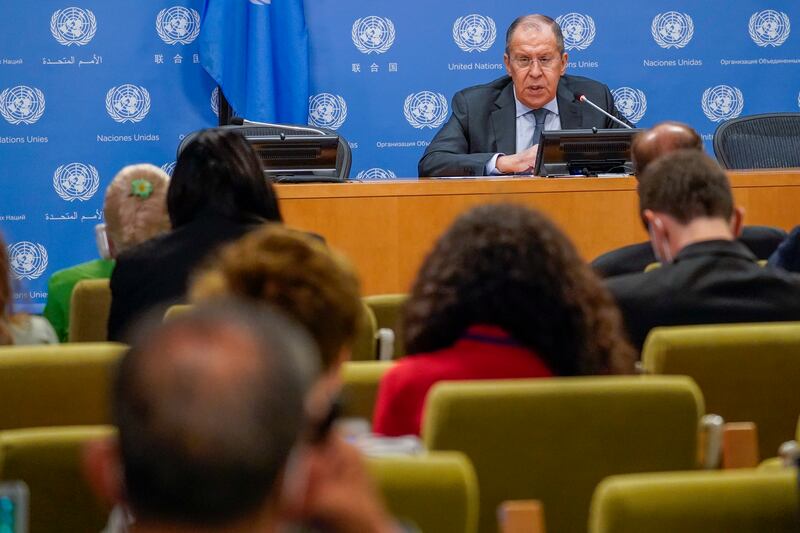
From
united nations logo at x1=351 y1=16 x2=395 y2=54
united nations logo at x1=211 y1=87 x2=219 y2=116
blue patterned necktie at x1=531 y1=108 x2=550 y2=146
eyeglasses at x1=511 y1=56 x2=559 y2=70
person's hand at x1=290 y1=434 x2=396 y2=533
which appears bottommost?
person's hand at x1=290 y1=434 x2=396 y2=533

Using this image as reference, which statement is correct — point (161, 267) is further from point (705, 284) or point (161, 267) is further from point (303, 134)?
point (303, 134)

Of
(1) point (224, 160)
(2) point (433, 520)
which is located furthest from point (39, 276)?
(2) point (433, 520)

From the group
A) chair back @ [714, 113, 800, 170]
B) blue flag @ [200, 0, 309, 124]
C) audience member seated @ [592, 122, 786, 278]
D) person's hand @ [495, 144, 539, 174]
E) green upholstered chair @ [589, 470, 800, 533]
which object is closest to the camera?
green upholstered chair @ [589, 470, 800, 533]

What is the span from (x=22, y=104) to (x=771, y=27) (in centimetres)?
494

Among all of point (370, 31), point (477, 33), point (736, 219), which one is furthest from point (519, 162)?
point (736, 219)

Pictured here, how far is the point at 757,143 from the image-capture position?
6.38m

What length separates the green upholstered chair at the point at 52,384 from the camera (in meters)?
2.28

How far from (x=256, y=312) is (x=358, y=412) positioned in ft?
4.79

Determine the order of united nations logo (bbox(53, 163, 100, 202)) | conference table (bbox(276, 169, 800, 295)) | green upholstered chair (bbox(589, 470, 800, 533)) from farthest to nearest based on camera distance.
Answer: united nations logo (bbox(53, 163, 100, 202)) → conference table (bbox(276, 169, 800, 295)) → green upholstered chair (bbox(589, 470, 800, 533))

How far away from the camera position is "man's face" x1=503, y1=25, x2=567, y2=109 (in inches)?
258

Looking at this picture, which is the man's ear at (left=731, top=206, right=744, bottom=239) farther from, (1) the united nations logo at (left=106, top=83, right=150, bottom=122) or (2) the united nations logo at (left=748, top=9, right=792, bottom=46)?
(1) the united nations logo at (left=106, top=83, right=150, bottom=122)

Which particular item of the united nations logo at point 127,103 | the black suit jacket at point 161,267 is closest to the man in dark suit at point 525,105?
the united nations logo at point 127,103

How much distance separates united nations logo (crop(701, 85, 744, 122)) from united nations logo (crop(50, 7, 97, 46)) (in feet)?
13.2

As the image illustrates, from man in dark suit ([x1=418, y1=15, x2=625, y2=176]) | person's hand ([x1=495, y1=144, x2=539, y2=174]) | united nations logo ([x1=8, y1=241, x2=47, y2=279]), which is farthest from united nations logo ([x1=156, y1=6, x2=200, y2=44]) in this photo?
person's hand ([x1=495, y1=144, x2=539, y2=174])
